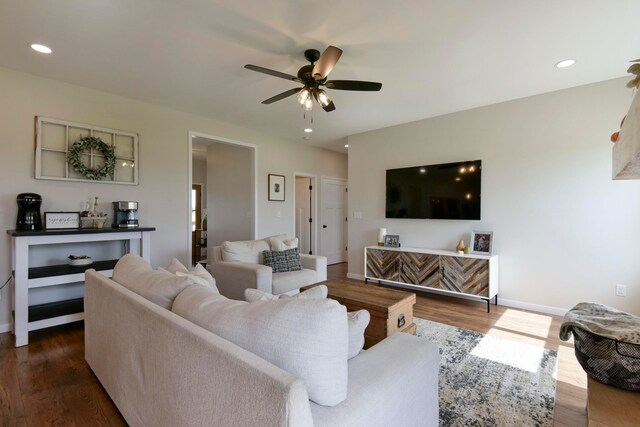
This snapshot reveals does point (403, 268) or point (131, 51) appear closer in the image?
point (131, 51)

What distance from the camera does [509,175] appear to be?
3.69 metres

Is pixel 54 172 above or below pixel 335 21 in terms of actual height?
below

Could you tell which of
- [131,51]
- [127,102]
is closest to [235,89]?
[131,51]

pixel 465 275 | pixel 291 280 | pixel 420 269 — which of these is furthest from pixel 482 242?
pixel 291 280

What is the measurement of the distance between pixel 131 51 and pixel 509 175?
4.27 m

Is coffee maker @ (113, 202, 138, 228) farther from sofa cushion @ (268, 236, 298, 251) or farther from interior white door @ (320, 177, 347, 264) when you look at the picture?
interior white door @ (320, 177, 347, 264)

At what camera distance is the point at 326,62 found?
7.31ft

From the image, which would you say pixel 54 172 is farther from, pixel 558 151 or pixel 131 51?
pixel 558 151

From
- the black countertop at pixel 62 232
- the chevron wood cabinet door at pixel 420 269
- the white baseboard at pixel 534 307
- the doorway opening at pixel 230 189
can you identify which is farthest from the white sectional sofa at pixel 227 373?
the doorway opening at pixel 230 189

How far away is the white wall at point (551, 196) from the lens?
308 centimetres

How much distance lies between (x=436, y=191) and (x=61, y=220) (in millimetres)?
4542

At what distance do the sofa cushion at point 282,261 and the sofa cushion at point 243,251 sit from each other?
0.12 metres

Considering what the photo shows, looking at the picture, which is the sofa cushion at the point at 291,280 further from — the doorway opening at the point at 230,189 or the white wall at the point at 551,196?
the white wall at the point at 551,196

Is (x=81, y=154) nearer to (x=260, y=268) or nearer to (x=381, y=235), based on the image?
(x=260, y=268)
